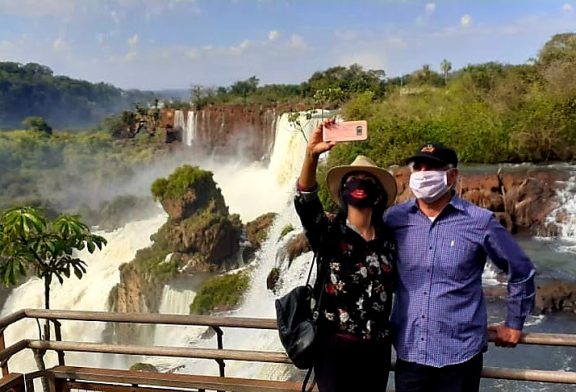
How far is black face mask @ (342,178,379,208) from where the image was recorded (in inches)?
84.2

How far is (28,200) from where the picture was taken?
121 ft

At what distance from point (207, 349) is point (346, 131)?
1.24m

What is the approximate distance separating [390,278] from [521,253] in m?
0.42

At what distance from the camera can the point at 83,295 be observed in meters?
18.9

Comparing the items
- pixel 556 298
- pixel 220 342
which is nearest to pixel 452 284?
pixel 220 342

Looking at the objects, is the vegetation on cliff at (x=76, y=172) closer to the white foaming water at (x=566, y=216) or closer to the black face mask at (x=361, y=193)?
the white foaming water at (x=566, y=216)

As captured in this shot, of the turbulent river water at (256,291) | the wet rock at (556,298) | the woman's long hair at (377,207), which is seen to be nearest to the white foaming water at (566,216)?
the turbulent river water at (256,291)

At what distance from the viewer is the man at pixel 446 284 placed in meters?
2.14

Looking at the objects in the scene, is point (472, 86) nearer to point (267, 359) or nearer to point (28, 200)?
point (267, 359)

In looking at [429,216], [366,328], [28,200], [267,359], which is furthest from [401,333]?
[28,200]

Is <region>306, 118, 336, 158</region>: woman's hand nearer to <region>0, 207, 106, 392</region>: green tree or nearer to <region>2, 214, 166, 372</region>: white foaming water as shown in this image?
<region>0, 207, 106, 392</region>: green tree

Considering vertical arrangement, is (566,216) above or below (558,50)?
below

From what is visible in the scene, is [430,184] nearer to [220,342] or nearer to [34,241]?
[220,342]

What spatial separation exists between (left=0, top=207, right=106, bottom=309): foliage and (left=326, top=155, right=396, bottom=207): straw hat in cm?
228
